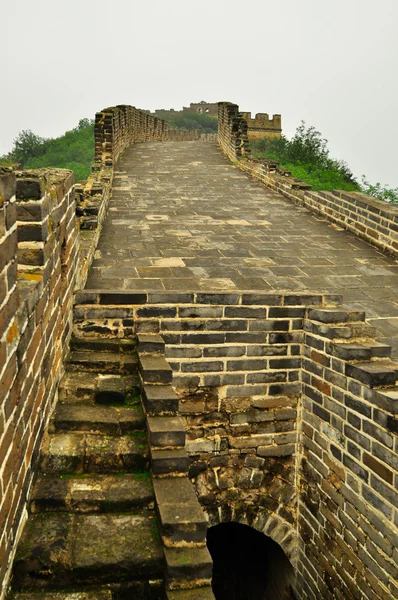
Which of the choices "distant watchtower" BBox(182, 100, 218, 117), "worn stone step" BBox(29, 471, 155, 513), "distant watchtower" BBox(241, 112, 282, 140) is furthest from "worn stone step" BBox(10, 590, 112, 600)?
"distant watchtower" BBox(182, 100, 218, 117)

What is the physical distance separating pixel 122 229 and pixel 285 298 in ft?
12.0

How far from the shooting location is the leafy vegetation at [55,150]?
127ft

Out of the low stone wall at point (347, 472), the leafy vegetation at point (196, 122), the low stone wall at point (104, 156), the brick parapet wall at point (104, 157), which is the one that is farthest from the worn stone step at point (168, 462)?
the leafy vegetation at point (196, 122)

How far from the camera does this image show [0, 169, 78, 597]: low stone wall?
2197 millimetres

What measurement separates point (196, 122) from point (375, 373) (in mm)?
53924

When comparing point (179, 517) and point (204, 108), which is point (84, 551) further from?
point (204, 108)

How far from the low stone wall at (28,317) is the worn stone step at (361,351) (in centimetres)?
221

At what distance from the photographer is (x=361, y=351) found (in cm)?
435

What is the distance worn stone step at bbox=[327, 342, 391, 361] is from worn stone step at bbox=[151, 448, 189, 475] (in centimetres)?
180

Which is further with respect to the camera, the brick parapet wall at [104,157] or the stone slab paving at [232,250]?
the brick parapet wall at [104,157]

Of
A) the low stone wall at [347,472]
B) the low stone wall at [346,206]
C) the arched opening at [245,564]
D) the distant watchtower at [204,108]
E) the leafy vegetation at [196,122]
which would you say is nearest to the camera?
the low stone wall at [347,472]

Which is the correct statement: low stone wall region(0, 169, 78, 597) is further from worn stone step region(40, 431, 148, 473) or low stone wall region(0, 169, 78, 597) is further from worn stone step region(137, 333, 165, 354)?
worn stone step region(137, 333, 165, 354)

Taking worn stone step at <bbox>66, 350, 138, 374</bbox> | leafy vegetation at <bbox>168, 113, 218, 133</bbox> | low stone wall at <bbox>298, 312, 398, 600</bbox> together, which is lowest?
low stone wall at <bbox>298, 312, 398, 600</bbox>

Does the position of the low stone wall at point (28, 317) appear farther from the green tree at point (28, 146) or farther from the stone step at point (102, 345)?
the green tree at point (28, 146)
